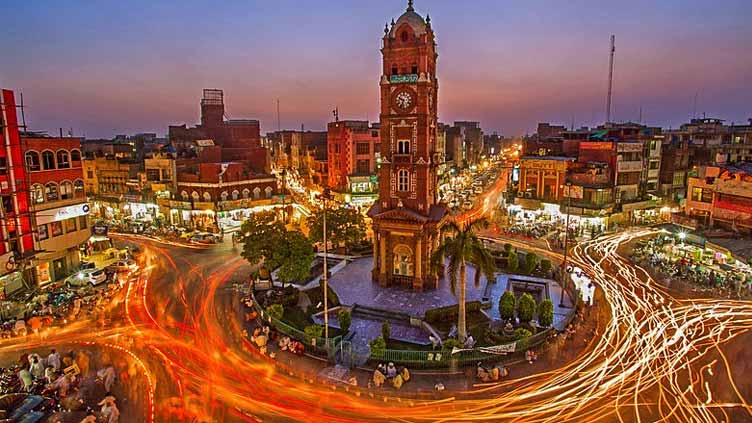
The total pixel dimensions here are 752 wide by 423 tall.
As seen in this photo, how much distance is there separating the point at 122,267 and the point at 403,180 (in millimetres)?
27383

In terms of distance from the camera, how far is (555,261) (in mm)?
45062

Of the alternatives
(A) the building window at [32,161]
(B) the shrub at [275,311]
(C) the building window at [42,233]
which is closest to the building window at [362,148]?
(A) the building window at [32,161]

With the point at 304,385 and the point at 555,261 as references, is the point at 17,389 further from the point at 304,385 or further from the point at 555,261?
the point at 555,261

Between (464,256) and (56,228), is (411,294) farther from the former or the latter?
(56,228)

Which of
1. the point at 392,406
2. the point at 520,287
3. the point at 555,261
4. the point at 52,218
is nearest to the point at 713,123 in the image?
the point at 555,261

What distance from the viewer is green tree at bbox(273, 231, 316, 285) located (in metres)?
32.7

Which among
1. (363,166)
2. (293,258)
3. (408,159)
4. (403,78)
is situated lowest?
(293,258)

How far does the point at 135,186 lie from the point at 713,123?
125 meters

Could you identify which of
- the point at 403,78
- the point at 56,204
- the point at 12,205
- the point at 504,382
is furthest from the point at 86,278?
the point at 504,382

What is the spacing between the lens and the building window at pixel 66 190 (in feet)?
130

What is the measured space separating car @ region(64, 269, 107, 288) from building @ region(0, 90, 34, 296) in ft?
10.4

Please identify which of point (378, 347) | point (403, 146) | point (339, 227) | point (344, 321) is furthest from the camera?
point (339, 227)

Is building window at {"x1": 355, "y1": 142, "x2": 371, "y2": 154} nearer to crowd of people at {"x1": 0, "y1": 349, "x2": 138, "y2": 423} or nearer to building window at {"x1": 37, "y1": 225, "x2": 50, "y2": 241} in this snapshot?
building window at {"x1": 37, "y1": 225, "x2": 50, "y2": 241}

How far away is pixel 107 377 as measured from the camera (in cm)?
2125
